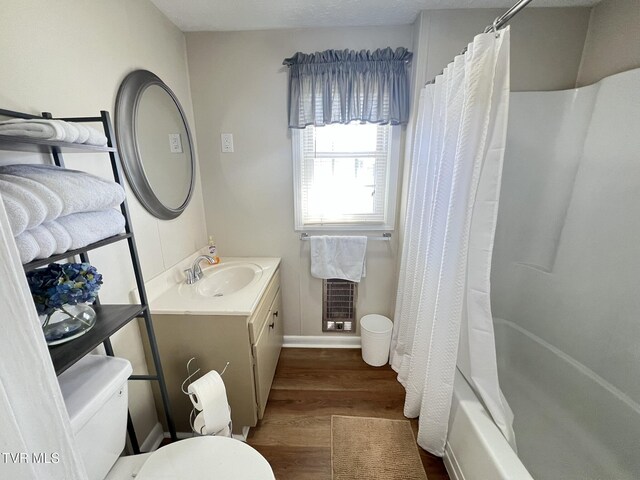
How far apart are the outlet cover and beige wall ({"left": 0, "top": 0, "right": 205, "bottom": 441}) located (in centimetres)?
30

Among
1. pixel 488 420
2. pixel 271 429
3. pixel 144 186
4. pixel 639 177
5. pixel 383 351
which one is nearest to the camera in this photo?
pixel 488 420

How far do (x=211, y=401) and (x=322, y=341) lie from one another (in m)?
1.20

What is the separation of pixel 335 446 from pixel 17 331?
148 cm

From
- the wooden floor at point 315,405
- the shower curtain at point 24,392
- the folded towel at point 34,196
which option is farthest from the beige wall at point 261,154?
the shower curtain at point 24,392

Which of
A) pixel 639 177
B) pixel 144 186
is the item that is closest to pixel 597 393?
pixel 639 177

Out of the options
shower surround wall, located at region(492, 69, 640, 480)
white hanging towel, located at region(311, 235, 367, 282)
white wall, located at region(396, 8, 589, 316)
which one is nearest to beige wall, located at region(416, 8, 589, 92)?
white wall, located at region(396, 8, 589, 316)

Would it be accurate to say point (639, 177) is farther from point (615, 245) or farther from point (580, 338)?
point (580, 338)

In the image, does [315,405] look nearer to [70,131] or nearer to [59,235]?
[59,235]

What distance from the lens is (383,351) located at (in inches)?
75.1

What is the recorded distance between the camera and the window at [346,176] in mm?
1784

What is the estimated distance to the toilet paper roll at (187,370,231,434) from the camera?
1058 millimetres

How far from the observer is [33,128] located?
63 centimetres

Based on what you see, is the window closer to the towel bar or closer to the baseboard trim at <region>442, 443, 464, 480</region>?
the towel bar

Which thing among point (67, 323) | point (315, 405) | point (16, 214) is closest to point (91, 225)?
point (16, 214)
